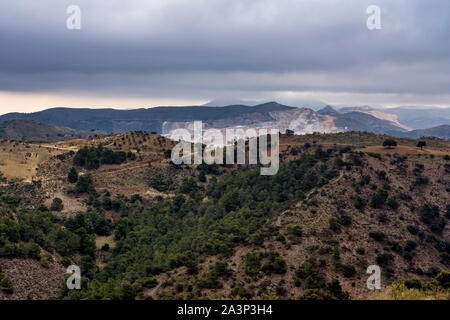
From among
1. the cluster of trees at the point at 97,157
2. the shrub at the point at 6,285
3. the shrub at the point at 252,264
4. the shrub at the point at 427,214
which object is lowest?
the shrub at the point at 6,285

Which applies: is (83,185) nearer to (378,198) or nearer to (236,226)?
(236,226)

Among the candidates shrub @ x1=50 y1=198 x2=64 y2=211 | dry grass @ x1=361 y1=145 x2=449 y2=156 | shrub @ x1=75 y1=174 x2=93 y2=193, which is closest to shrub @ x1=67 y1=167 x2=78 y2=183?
shrub @ x1=75 y1=174 x2=93 y2=193

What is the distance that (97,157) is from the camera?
9550 centimetres

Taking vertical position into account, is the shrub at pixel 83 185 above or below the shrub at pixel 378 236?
above

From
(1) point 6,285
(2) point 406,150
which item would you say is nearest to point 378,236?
(2) point 406,150

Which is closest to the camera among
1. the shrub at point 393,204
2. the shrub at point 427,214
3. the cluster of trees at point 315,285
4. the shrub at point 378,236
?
the cluster of trees at point 315,285

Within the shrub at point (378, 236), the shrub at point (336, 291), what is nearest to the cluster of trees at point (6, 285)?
the shrub at point (336, 291)

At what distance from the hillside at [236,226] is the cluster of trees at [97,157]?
2.07 meters

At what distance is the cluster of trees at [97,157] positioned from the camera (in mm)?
93938

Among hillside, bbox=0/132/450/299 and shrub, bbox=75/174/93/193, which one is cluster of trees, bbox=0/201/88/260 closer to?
hillside, bbox=0/132/450/299

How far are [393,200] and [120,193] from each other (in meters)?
57.1

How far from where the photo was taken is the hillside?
40500mm

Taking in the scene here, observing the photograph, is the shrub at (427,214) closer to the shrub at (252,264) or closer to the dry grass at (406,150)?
the dry grass at (406,150)

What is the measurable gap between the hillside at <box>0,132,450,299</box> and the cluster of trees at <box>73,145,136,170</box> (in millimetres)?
2071
